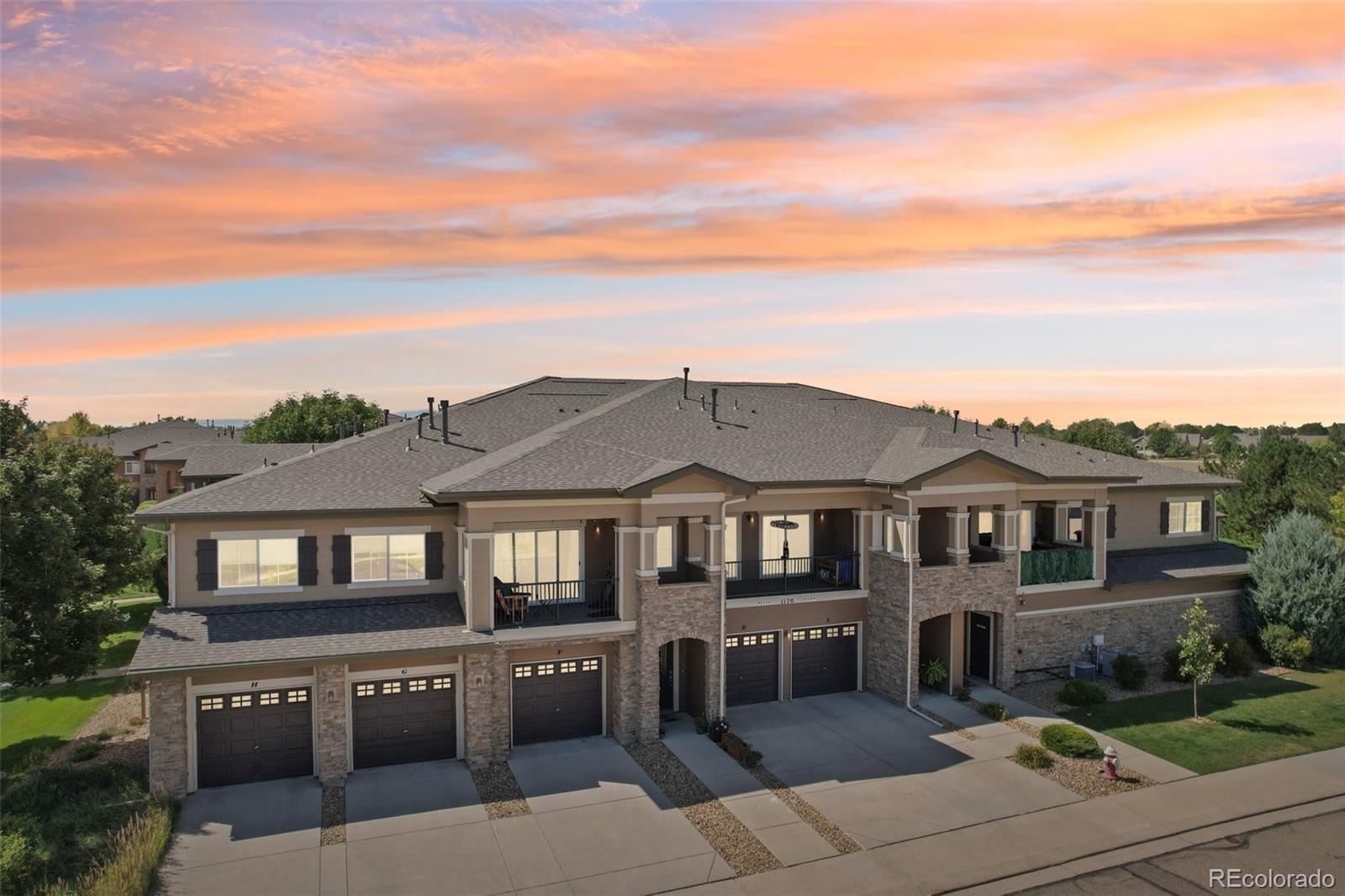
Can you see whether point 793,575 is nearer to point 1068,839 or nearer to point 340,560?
point 1068,839

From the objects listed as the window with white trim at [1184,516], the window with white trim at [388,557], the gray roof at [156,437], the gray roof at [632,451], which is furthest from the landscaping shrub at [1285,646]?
the gray roof at [156,437]

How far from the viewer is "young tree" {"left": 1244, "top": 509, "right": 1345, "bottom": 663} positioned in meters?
29.8

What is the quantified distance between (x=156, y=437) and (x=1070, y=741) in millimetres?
96650

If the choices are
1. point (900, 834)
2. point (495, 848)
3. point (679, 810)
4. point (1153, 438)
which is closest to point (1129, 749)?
point (900, 834)

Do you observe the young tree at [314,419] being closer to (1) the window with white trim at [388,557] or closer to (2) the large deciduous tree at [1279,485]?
(1) the window with white trim at [388,557]

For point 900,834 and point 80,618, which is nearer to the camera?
point 900,834

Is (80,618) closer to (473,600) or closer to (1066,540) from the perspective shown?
(473,600)

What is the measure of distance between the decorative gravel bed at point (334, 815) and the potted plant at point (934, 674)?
16431 millimetres

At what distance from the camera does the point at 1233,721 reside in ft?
79.9

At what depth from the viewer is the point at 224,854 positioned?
16.7 m

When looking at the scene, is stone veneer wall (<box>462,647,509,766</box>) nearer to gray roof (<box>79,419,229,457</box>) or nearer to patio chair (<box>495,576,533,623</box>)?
patio chair (<box>495,576,533,623</box>)

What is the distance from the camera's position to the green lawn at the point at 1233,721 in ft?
72.7

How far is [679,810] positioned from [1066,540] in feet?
58.9

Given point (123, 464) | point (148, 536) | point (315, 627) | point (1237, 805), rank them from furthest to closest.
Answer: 1. point (123, 464)
2. point (148, 536)
3. point (315, 627)
4. point (1237, 805)
